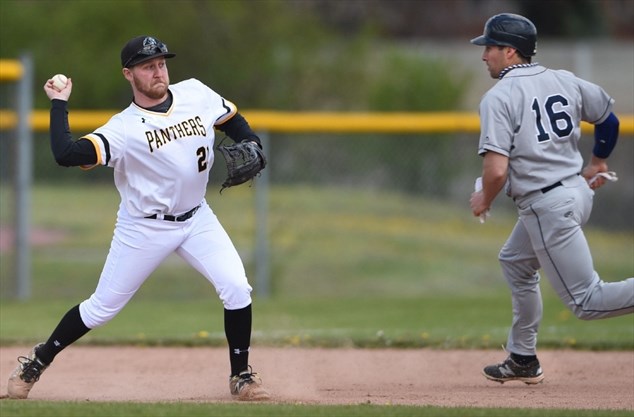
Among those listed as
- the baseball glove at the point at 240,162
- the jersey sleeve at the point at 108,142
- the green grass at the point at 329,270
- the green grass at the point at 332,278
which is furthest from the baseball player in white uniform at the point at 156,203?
the green grass at the point at 329,270

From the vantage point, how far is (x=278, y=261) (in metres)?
12.9

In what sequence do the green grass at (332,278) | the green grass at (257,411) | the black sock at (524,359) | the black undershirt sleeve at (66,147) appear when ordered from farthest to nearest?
1. the green grass at (332,278)
2. the black sock at (524,359)
3. the black undershirt sleeve at (66,147)
4. the green grass at (257,411)

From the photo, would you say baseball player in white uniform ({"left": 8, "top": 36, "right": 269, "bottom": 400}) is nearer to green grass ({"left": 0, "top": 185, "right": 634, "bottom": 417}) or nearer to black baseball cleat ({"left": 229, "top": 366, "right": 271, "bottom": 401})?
black baseball cleat ({"left": 229, "top": 366, "right": 271, "bottom": 401})

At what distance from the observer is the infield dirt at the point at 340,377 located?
6.41 meters

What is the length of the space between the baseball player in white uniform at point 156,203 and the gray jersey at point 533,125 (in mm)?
1540

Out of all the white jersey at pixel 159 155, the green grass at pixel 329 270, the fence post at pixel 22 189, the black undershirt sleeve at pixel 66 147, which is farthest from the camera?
the fence post at pixel 22 189

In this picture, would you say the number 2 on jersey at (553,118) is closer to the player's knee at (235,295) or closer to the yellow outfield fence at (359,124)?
the player's knee at (235,295)

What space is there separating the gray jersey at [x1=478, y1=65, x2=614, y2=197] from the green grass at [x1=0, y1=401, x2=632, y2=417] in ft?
4.48

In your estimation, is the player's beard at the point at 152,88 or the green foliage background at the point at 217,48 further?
the green foliage background at the point at 217,48

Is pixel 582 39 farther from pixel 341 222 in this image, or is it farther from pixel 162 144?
pixel 162 144

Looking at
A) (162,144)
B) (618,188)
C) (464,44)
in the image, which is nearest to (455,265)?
(618,188)

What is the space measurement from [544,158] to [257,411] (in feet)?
6.97

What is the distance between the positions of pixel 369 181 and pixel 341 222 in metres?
0.71

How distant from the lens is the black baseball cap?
6.07 meters
